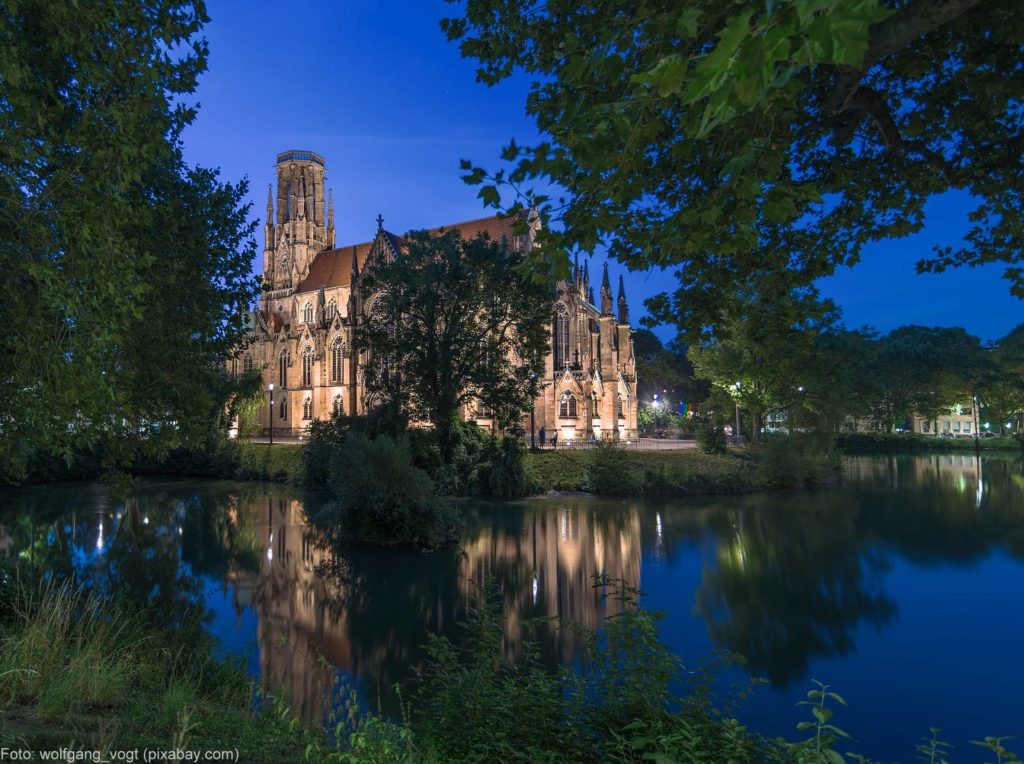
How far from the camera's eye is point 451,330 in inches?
1000

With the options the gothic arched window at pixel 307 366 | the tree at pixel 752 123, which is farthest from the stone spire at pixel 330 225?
the tree at pixel 752 123

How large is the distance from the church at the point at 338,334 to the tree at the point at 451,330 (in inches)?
Answer: 73.1

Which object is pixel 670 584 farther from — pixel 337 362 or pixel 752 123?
pixel 337 362

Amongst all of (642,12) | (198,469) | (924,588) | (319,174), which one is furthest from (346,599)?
(319,174)

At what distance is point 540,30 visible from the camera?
568 cm

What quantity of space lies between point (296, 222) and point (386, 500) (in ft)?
180

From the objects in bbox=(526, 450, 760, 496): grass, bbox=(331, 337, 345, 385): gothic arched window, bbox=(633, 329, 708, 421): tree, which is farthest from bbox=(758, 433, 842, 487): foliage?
bbox=(633, 329, 708, 421): tree

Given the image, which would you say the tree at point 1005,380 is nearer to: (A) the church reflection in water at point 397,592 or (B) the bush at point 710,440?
(B) the bush at point 710,440

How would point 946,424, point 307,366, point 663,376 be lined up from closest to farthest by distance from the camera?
point 307,366
point 663,376
point 946,424

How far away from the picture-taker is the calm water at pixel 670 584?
870 cm

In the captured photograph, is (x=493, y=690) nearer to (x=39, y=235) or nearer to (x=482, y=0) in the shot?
(x=39, y=235)

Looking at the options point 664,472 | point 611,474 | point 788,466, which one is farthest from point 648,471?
point 788,466

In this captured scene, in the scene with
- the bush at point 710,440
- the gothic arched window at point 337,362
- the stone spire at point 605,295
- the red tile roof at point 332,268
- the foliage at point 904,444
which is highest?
the red tile roof at point 332,268

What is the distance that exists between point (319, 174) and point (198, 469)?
138 ft
